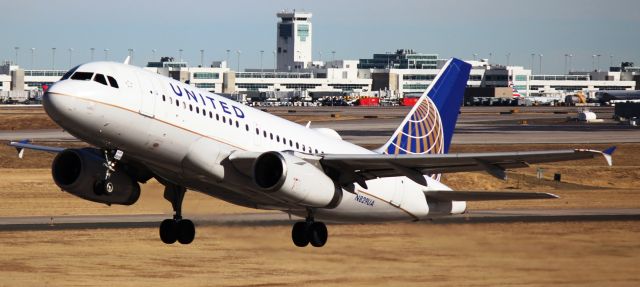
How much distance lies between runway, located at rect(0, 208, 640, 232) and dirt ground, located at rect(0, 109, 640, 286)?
176 centimetres

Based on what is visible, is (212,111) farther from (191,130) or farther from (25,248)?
(25,248)

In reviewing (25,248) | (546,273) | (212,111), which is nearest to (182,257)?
(25,248)

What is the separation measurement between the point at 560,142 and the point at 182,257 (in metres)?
84.3

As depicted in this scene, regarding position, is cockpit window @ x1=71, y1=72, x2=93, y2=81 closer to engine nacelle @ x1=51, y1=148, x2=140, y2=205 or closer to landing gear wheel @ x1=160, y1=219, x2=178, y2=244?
engine nacelle @ x1=51, y1=148, x2=140, y2=205

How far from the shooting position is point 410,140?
56344 mm

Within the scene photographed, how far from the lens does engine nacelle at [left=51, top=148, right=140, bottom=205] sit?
145 ft

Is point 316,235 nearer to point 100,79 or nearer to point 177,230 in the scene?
point 177,230

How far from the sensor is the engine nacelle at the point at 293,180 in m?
43.8

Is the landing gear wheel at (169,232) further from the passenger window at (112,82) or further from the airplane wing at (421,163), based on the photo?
the passenger window at (112,82)

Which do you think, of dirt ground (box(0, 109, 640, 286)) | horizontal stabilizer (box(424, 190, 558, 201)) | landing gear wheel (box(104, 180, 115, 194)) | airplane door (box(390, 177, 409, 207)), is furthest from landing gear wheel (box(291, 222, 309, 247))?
landing gear wheel (box(104, 180, 115, 194))

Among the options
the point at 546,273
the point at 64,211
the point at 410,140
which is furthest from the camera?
the point at 64,211

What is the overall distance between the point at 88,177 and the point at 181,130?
4.27 m

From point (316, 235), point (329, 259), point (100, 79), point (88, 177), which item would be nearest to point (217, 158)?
point (88, 177)

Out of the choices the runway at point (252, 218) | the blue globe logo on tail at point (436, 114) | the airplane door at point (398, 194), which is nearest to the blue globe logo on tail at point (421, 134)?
the blue globe logo on tail at point (436, 114)
